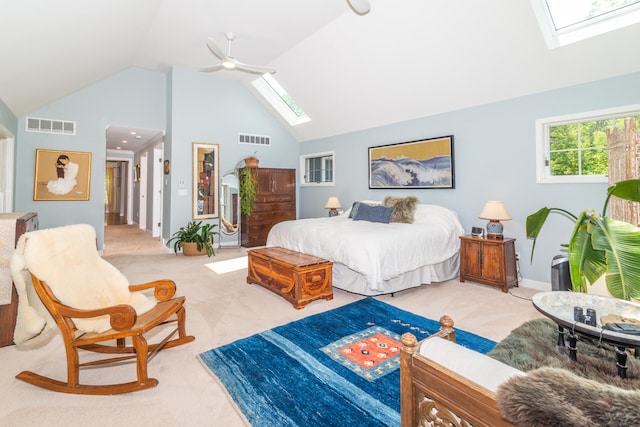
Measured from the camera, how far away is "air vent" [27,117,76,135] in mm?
5145

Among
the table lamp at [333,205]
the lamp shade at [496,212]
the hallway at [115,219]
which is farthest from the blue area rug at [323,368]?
the hallway at [115,219]

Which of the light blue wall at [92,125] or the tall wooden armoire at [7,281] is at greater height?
the light blue wall at [92,125]

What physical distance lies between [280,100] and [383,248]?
5034 millimetres

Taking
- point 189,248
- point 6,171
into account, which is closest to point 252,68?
point 189,248

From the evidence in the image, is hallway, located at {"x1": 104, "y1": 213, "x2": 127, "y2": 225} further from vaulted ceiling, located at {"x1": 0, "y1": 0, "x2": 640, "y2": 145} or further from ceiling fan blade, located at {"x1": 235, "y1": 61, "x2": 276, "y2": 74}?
ceiling fan blade, located at {"x1": 235, "y1": 61, "x2": 276, "y2": 74}

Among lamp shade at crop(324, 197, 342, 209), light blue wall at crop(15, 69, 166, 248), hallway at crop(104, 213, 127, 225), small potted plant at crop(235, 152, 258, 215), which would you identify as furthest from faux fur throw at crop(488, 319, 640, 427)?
hallway at crop(104, 213, 127, 225)

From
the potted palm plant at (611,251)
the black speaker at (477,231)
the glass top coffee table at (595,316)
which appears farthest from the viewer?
the black speaker at (477,231)

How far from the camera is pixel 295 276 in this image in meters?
3.20

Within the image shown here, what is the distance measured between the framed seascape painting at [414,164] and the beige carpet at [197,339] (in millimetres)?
1757

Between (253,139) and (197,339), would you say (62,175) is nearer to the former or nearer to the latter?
(253,139)

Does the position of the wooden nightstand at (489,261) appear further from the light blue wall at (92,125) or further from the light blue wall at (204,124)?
the light blue wall at (92,125)

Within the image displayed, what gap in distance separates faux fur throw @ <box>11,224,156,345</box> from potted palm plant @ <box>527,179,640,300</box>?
2.86 meters

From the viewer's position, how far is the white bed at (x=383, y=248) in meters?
3.30

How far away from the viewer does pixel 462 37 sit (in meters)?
3.72
